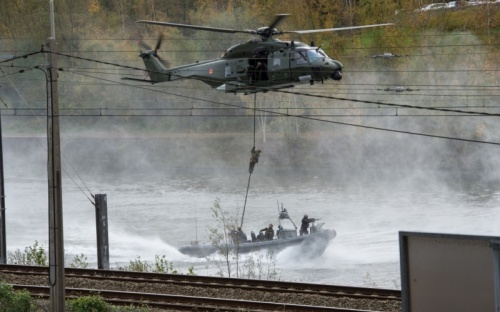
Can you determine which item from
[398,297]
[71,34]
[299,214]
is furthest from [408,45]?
[398,297]

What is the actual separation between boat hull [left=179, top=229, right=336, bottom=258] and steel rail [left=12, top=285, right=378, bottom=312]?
1121 cm

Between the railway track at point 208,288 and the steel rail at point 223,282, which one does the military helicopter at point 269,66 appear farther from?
the railway track at point 208,288

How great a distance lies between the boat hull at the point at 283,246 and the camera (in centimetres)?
2911

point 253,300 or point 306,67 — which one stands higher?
point 306,67

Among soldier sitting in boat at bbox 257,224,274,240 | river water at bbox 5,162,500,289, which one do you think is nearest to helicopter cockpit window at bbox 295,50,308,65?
river water at bbox 5,162,500,289

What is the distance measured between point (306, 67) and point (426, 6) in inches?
904

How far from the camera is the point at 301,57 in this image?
2177 cm

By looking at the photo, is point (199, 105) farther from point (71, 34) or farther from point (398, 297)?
point (398, 297)

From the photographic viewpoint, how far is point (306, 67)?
2173cm

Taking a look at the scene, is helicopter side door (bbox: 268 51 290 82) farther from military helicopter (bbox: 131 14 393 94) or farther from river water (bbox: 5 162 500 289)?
river water (bbox: 5 162 500 289)

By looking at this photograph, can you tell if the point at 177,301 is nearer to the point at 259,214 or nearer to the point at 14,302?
the point at 14,302

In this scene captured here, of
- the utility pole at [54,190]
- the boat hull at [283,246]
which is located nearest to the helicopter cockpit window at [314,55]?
the boat hull at [283,246]

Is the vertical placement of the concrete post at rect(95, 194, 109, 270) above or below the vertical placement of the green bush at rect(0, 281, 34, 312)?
above

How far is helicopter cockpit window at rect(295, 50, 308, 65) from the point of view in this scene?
21.7 m
